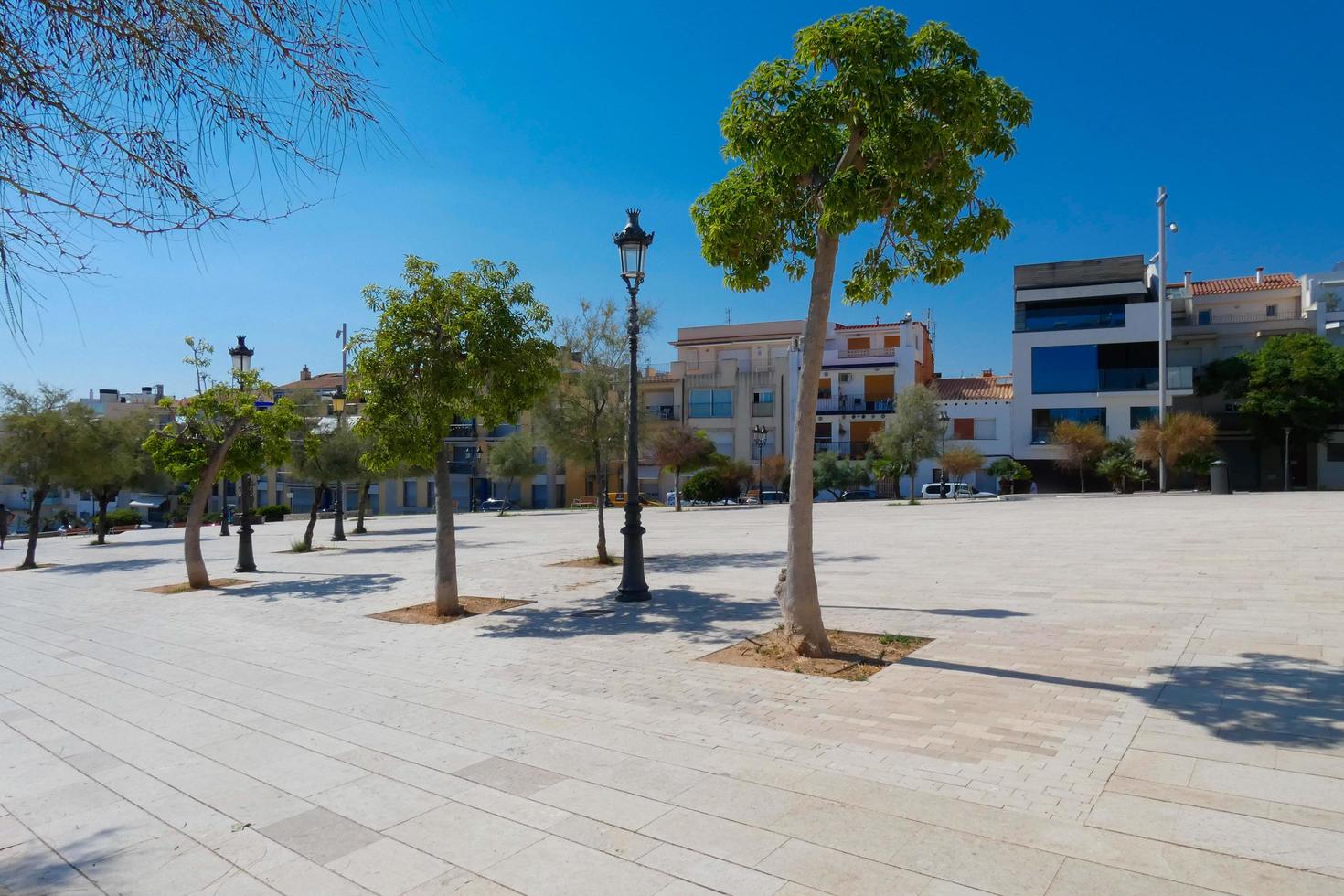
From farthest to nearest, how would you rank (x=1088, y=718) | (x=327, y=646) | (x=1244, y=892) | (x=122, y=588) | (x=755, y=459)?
(x=755, y=459), (x=122, y=588), (x=327, y=646), (x=1088, y=718), (x=1244, y=892)

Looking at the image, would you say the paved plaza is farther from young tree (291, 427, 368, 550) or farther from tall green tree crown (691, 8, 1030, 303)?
young tree (291, 427, 368, 550)

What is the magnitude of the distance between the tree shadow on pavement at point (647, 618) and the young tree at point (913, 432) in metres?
29.2

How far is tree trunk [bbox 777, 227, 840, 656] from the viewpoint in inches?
282

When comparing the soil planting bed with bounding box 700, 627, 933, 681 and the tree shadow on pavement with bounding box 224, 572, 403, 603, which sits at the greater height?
the soil planting bed with bounding box 700, 627, 933, 681

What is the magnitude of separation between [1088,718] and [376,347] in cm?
862

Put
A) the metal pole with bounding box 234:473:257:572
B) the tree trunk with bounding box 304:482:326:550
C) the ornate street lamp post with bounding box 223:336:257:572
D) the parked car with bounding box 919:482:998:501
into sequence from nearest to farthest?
the ornate street lamp post with bounding box 223:336:257:572 → the metal pole with bounding box 234:473:257:572 → the tree trunk with bounding box 304:482:326:550 → the parked car with bounding box 919:482:998:501

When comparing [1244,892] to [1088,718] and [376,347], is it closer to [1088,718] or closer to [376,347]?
[1088,718]

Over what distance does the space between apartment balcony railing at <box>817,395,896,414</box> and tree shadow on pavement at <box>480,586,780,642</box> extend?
1839 inches

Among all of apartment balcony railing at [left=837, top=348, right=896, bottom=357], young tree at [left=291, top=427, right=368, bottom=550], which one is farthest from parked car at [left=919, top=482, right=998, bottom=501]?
young tree at [left=291, top=427, right=368, bottom=550]

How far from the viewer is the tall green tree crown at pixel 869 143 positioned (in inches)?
252

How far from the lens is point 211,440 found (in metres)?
14.7

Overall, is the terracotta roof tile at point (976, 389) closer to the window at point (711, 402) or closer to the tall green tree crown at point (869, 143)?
the window at point (711, 402)

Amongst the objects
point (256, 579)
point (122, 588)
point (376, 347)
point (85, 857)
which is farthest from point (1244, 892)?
point (122, 588)

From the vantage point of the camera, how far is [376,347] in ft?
33.4
